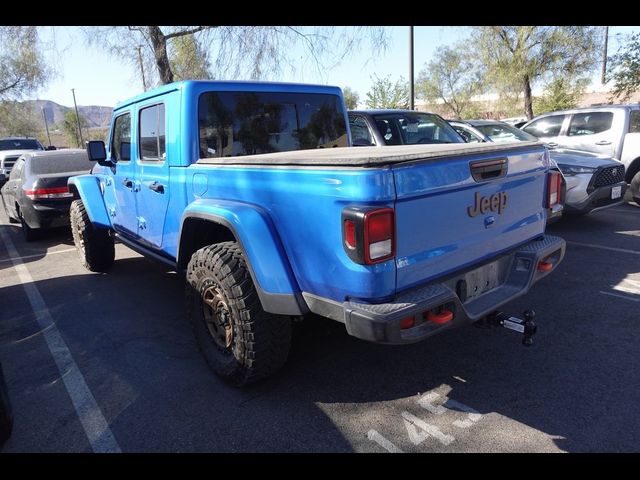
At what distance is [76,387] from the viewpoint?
124 inches

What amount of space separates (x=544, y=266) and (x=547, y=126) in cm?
763

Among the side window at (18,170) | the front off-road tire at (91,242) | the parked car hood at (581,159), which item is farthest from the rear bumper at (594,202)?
the side window at (18,170)

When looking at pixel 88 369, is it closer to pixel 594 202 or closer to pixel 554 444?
pixel 554 444

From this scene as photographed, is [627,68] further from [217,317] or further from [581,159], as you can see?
[217,317]

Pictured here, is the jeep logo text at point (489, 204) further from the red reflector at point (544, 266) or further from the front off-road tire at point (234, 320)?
the front off-road tire at point (234, 320)

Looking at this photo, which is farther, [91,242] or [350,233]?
[91,242]

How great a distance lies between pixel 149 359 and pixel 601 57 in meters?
22.6

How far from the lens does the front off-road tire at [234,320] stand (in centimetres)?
272

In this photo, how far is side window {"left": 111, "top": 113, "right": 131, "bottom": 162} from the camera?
172 inches

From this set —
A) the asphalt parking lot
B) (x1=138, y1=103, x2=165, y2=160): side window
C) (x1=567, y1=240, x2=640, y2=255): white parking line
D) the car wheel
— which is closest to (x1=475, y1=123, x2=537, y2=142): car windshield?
(x1=567, y1=240, x2=640, y2=255): white parking line

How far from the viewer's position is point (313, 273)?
94.9 inches

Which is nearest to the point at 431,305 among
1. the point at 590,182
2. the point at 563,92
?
the point at 590,182

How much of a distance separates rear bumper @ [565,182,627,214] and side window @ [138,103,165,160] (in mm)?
5702
